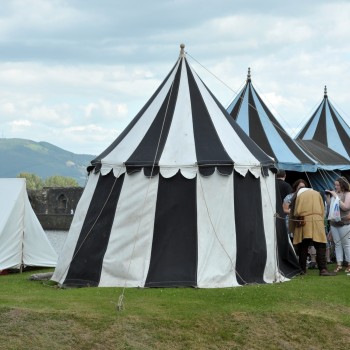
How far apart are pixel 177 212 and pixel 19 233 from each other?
4681 millimetres

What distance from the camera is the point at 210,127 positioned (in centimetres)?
1198

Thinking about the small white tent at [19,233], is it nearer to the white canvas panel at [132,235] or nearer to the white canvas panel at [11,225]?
the white canvas panel at [11,225]

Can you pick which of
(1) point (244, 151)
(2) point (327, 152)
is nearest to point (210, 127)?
(1) point (244, 151)

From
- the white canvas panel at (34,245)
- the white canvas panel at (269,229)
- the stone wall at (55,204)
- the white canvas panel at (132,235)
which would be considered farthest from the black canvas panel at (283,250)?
the stone wall at (55,204)

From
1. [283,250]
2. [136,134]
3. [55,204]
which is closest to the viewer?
[136,134]

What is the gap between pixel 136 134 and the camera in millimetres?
12117

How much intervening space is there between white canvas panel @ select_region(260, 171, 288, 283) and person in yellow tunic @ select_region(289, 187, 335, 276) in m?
0.43

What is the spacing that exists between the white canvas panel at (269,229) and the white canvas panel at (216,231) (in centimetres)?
70

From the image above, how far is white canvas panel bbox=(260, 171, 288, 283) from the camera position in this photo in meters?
11.8

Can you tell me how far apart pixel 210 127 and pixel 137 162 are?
134 cm

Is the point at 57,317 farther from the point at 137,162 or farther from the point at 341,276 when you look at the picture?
the point at 341,276

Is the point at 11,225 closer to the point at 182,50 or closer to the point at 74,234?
the point at 74,234

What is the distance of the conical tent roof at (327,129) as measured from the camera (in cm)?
2038

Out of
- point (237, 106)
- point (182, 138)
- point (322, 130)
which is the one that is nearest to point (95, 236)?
point (182, 138)
